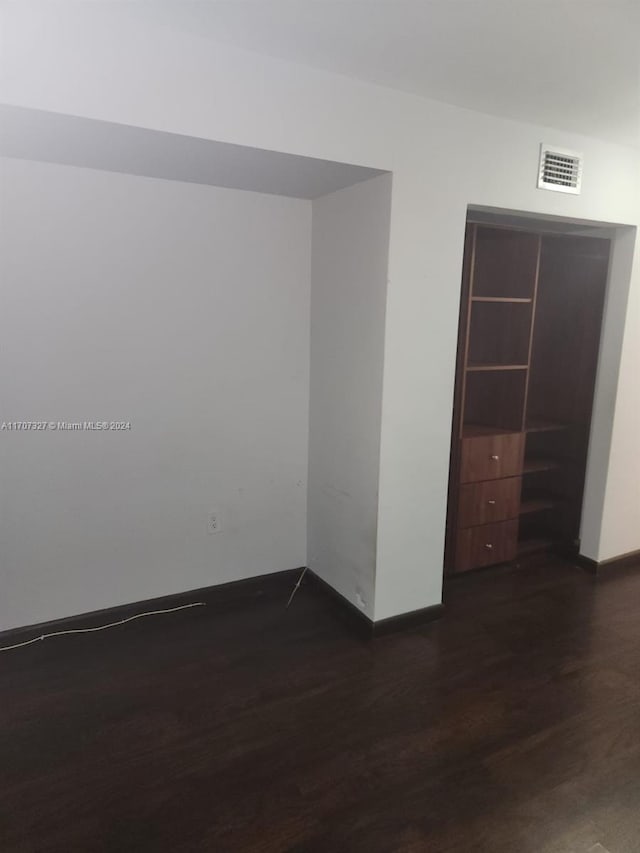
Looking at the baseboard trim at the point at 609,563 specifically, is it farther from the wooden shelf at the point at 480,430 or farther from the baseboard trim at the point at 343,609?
the baseboard trim at the point at 343,609

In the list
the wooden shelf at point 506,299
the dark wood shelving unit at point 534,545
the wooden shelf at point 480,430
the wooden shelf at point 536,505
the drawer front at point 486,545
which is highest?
the wooden shelf at point 506,299

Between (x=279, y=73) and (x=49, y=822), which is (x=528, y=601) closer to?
(x=49, y=822)

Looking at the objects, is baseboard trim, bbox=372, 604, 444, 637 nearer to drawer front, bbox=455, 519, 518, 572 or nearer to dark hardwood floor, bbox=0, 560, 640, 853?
dark hardwood floor, bbox=0, 560, 640, 853

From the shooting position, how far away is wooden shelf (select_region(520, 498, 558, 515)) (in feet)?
11.4

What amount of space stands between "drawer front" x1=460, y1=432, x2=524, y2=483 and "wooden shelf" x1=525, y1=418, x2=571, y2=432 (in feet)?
0.62

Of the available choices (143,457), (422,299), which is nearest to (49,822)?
(143,457)

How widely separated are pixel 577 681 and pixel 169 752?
5.46ft

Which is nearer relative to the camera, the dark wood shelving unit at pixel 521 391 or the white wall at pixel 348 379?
the white wall at pixel 348 379

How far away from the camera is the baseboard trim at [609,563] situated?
3.33 m

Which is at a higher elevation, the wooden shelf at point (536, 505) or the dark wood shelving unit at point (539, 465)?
the dark wood shelving unit at point (539, 465)

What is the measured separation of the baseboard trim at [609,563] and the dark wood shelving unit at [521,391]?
0.18m

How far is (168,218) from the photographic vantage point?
2.53 m

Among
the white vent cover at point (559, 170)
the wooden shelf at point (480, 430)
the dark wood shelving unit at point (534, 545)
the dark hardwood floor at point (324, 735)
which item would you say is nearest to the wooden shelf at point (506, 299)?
the white vent cover at point (559, 170)

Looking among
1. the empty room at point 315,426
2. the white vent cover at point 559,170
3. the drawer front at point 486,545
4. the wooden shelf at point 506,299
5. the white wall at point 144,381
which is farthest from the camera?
the drawer front at point 486,545
